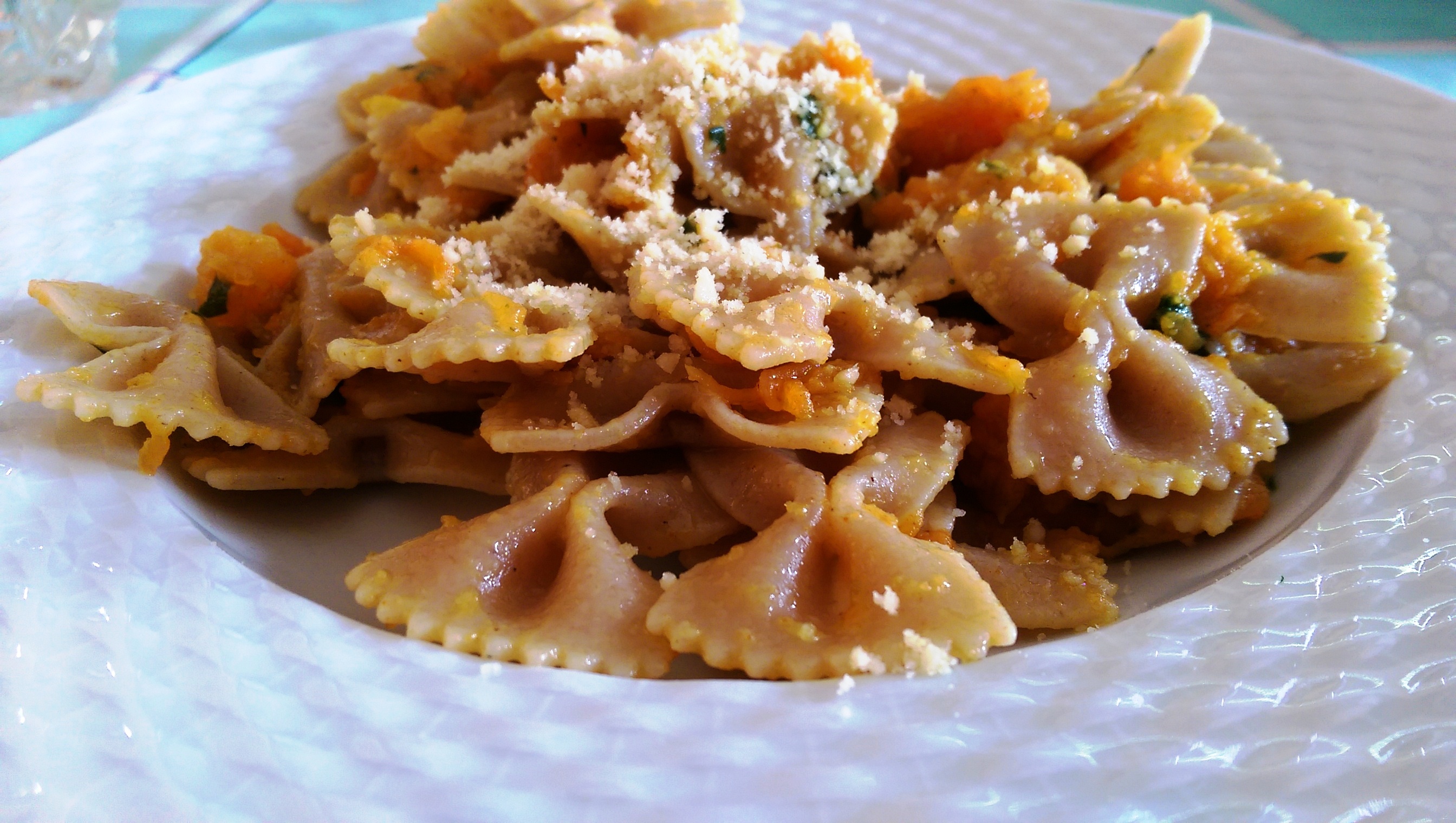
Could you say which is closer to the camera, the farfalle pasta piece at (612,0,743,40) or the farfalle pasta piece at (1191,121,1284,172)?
the farfalle pasta piece at (1191,121,1284,172)

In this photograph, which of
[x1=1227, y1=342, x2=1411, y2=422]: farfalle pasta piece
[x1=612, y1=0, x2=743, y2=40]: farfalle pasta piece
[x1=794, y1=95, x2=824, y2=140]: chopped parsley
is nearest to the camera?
[x1=1227, y1=342, x2=1411, y2=422]: farfalle pasta piece

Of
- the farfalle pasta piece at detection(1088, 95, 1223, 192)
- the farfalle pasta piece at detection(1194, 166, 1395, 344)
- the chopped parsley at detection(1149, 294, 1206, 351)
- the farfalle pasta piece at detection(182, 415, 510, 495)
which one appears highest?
the farfalle pasta piece at detection(1088, 95, 1223, 192)

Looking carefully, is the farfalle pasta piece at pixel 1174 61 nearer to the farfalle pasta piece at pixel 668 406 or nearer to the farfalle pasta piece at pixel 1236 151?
the farfalle pasta piece at pixel 1236 151

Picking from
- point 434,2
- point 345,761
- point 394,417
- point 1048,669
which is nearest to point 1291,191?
point 1048,669

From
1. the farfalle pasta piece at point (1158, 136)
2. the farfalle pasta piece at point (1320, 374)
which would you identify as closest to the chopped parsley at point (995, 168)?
the farfalle pasta piece at point (1158, 136)

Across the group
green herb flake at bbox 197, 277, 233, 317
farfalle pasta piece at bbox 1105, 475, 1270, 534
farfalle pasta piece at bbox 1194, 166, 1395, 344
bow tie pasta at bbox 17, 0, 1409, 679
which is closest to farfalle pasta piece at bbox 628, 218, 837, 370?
bow tie pasta at bbox 17, 0, 1409, 679

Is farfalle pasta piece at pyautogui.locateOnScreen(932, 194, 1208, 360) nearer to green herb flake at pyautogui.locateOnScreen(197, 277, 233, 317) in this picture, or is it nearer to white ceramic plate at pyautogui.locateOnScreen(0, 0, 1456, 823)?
white ceramic plate at pyautogui.locateOnScreen(0, 0, 1456, 823)
